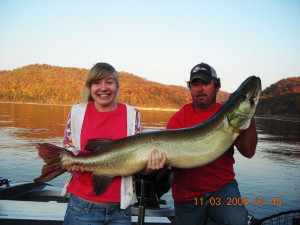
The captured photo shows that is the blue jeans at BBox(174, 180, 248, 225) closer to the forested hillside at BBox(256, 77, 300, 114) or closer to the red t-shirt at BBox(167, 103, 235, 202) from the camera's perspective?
the red t-shirt at BBox(167, 103, 235, 202)

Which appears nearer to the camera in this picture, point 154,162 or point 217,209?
point 154,162

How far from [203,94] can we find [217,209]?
53.9 inches

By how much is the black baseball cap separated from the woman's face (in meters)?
1.16

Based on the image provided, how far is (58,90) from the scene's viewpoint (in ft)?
345

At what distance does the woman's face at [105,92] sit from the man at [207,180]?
3.22ft

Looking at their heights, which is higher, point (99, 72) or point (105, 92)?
point (99, 72)

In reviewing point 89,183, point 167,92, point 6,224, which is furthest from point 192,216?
point 167,92

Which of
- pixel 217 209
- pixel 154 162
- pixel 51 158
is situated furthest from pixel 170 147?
pixel 51 158

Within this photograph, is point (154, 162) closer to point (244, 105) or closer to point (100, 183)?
point (100, 183)

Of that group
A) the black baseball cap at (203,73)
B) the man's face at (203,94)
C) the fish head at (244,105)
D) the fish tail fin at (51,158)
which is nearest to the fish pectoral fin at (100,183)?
the fish tail fin at (51,158)

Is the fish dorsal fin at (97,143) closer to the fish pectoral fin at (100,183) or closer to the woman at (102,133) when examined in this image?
the woman at (102,133)

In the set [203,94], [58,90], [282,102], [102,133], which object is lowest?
[102,133]

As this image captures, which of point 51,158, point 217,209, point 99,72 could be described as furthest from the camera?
point 217,209

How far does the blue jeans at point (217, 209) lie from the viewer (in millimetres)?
2727
